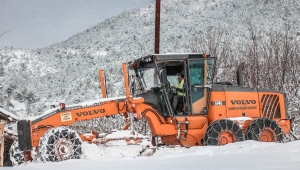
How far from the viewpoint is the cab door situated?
958 centimetres

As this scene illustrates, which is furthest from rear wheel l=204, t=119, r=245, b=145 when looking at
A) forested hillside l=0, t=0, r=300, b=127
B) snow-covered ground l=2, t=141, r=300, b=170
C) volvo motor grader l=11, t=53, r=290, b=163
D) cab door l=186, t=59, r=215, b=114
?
forested hillside l=0, t=0, r=300, b=127

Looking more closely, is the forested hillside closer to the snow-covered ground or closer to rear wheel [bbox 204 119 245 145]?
rear wheel [bbox 204 119 245 145]

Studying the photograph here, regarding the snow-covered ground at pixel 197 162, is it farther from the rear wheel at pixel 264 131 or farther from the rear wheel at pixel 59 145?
the rear wheel at pixel 264 131

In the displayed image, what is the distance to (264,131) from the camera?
9.84 metres

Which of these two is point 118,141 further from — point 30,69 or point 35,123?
point 30,69

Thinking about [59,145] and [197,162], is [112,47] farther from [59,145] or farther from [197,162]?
[197,162]

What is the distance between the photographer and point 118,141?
7988mm

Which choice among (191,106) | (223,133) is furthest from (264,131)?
(191,106)

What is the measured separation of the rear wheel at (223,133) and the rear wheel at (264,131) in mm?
436

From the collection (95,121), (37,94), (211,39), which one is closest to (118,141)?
(95,121)

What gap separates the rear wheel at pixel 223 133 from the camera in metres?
9.12

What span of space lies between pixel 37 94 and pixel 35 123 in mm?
40128

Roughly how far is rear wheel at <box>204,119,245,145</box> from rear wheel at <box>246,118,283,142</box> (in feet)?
1.43

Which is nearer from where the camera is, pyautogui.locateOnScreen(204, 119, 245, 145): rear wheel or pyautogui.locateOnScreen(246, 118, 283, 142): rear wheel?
pyautogui.locateOnScreen(204, 119, 245, 145): rear wheel
